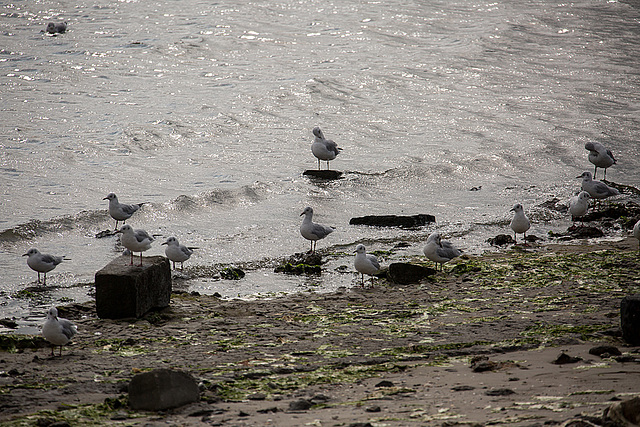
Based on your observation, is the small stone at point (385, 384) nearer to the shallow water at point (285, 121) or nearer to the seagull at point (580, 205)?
the shallow water at point (285, 121)

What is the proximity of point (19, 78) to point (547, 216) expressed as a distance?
18.1 m

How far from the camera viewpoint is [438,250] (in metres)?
10.3

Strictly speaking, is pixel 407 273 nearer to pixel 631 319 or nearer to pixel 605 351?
pixel 631 319

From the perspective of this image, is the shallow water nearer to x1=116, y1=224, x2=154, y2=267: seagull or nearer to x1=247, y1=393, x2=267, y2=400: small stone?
x1=116, y1=224, x2=154, y2=267: seagull

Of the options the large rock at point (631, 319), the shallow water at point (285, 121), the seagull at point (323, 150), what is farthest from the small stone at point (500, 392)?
the seagull at point (323, 150)

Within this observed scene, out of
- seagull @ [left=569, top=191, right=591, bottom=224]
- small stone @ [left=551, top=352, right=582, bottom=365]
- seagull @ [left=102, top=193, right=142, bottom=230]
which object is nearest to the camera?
small stone @ [left=551, top=352, right=582, bottom=365]

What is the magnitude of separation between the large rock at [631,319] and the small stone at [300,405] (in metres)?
3.02

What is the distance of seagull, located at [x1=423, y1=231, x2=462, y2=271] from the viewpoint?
403 inches

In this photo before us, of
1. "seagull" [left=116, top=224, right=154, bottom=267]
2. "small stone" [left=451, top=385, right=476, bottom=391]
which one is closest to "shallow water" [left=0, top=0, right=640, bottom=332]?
"seagull" [left=116, top=224, right=154, bottom=267]

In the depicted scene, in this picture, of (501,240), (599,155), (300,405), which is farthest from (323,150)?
(300,405)

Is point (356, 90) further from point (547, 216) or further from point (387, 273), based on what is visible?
point (387, 273)

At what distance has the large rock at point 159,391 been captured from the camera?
209 inches

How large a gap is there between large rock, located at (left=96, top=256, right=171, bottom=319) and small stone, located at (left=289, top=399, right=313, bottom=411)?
3293mm

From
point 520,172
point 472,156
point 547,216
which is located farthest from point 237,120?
point 547,216
